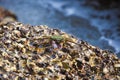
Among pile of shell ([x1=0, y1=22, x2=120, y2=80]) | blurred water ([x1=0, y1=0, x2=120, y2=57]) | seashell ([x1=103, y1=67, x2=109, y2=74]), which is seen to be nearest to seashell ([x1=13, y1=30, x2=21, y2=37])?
pile of shell ([x1=0, y1=22, x2=120, y2=80])

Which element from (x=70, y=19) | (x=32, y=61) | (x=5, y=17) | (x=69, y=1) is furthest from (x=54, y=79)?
(x=69, y=1)

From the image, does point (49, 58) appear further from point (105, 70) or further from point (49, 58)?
point (105, 70)

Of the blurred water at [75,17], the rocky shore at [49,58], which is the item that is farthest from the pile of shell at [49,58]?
the blurred water at [75,17]

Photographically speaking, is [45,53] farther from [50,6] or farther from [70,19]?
[50,6]

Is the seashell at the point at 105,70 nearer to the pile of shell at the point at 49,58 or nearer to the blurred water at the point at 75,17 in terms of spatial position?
the pile of shell at the point at 49,58

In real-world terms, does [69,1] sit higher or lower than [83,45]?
higher

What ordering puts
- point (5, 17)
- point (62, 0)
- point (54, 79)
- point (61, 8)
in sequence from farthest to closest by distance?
point (62, 0)
point (61, 8)
point (5, 17)
point (54, 79)

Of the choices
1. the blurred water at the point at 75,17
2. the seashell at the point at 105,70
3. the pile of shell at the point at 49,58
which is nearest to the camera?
the pile of shell at the point at 49,58
